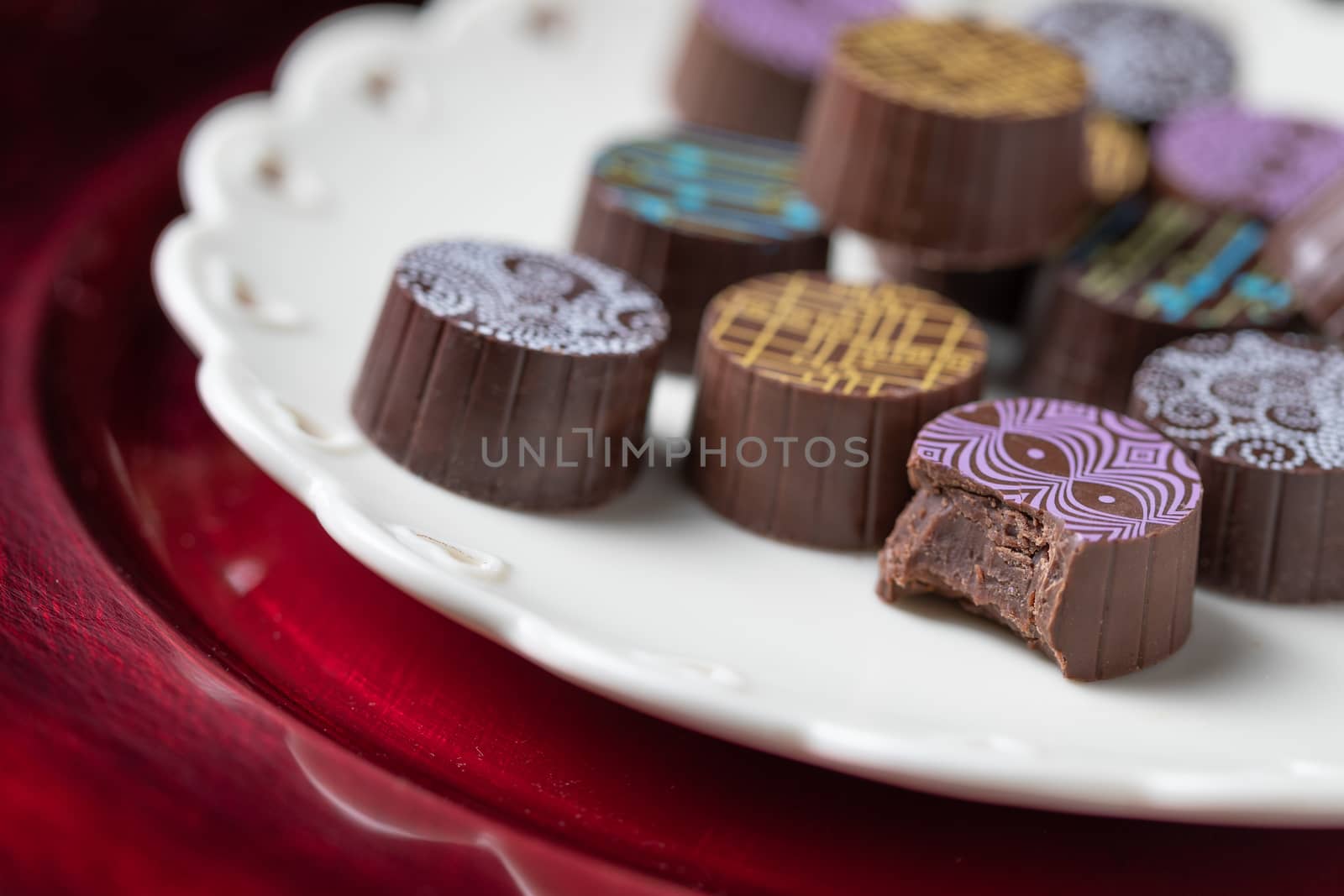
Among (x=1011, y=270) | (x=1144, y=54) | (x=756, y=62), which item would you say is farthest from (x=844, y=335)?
(x=1144, y=54)

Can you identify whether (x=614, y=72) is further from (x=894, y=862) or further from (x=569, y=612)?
(x=894, y=862)

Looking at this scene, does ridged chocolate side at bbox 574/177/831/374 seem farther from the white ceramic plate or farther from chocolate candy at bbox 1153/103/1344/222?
chocolate candy at bbox 1153/103/1344/222

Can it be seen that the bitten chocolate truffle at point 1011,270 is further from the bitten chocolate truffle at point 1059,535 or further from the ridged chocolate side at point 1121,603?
the ridged chocolate side at point 1121,603

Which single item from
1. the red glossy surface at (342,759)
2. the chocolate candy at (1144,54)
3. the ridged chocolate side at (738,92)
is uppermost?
the chocolate candy at (1144,54)

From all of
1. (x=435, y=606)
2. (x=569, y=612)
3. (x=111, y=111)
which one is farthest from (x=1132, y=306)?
(x=111, y=111)

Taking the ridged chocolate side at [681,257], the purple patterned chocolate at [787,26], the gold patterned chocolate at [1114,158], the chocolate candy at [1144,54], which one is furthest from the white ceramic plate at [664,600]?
the chocolate candy at [1144,54]
